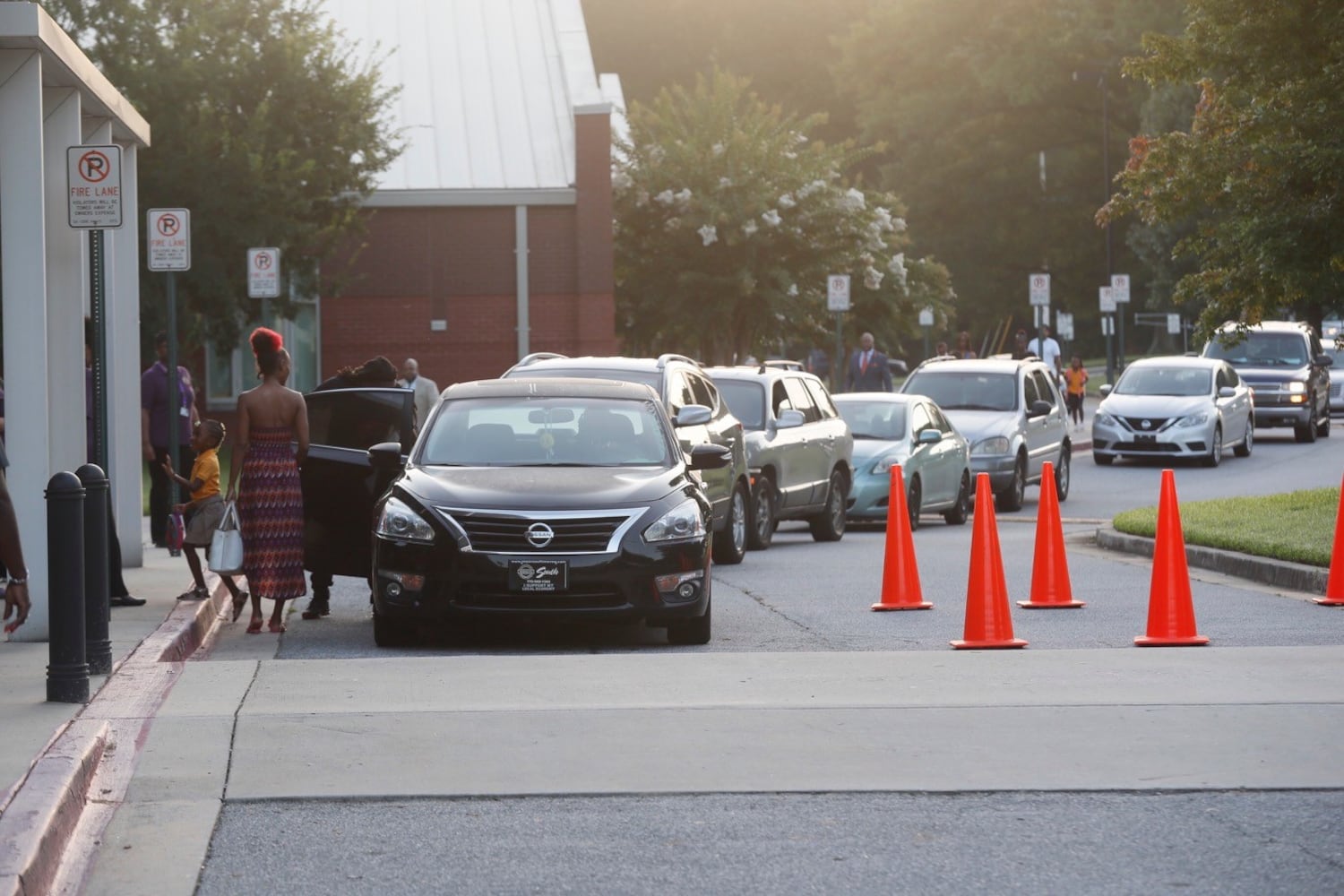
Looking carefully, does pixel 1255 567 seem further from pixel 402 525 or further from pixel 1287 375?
pixel 1287 375

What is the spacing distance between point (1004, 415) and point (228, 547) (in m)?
14.5

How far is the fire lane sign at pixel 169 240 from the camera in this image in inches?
682

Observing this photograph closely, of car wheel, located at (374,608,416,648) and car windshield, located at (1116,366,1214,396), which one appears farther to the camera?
car windshield, located at (1116,366,1214,396)

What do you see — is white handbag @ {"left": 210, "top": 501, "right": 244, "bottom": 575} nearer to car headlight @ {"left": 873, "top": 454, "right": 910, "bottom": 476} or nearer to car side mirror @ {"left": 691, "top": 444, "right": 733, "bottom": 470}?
car side mirror @ {"left": 691, "top": 444, "right": 733, "bottom": 470}

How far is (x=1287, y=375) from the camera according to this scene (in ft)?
116

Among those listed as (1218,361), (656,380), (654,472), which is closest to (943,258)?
(1218,361)

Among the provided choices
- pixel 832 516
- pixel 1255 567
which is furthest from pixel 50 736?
pixel 832 516

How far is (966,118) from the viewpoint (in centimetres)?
6850

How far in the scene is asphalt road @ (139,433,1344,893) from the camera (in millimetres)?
6328

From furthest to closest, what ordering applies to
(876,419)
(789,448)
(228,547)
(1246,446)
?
(1246,446) → (876,419) → (789,448) → (228,547)

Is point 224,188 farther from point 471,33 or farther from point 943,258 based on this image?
point 943,258

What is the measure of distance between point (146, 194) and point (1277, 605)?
73.4 ft

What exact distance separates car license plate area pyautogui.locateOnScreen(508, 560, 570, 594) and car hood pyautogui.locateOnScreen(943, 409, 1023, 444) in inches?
544

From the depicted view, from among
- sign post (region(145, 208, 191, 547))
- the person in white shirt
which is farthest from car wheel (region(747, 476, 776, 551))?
the person in white shirt
